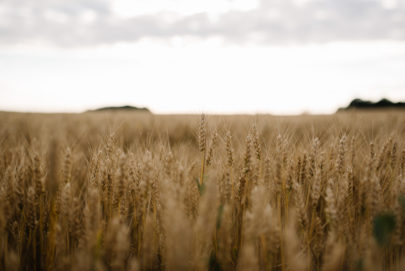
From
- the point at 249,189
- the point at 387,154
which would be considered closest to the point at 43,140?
the point at 249,189

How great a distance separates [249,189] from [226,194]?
6.5 inches

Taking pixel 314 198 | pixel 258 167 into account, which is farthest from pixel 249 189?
pixel 314 198

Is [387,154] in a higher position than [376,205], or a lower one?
higher

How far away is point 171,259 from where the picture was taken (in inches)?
30.4

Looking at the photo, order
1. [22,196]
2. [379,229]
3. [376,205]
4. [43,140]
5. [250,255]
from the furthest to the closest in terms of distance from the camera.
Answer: [43,140] < [22,196] < [376,205] < [379,229] < [250,255]

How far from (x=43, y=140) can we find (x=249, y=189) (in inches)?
44.9

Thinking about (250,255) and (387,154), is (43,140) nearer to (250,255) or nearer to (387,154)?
(250,255)

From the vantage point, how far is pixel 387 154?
168cm

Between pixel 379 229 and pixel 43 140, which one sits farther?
pixel 43 140

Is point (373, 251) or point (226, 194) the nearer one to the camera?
point (373, 251)

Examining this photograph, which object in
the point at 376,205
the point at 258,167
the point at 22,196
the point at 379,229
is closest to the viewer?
the point at 379,229

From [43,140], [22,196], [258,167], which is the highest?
[43,140]

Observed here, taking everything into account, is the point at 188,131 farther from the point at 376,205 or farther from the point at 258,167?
the point at 376,205

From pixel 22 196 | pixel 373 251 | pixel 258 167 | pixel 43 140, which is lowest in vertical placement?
pixel 373 251
